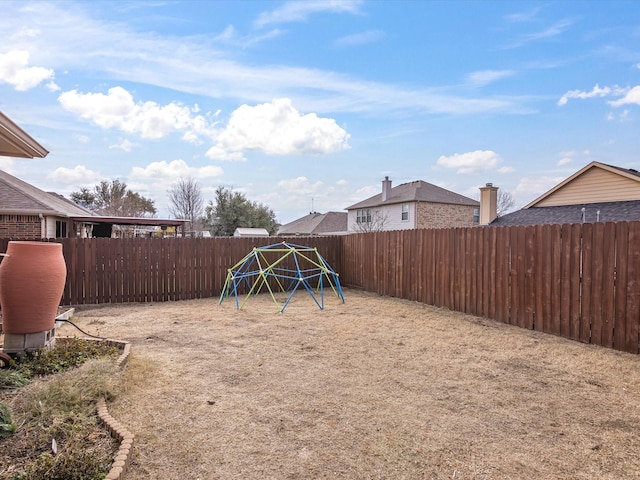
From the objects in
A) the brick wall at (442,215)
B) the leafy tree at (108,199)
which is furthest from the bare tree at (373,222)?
the leafy tree at (108,199)

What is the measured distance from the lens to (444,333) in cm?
581

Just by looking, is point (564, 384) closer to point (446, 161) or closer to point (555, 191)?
point (555, 191)

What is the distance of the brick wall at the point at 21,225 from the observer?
40.1ft

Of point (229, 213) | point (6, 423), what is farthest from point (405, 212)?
point (6, 423)

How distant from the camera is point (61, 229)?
578 inches

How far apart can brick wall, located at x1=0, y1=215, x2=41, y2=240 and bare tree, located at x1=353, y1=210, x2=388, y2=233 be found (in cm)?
2010

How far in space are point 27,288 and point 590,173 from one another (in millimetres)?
18867

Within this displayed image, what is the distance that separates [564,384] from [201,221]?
33442 millimetres

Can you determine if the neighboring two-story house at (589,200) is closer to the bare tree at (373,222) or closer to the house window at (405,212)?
the house window at (405,212)

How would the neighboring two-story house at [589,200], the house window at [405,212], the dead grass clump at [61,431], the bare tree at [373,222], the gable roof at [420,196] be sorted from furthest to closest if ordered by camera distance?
the bare tree at [373,222], the house window at [405,212], the gable roof at [420,196], the neighboring two-story house at [589,200], the dead grass clump at [61,431]

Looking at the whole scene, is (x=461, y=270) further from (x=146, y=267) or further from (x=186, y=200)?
(x=186, y=200)

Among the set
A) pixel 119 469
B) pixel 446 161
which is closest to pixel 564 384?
pixel 119 469

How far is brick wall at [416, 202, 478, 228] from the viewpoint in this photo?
25.4 meters

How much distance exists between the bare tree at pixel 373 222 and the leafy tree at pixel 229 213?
9.64m
